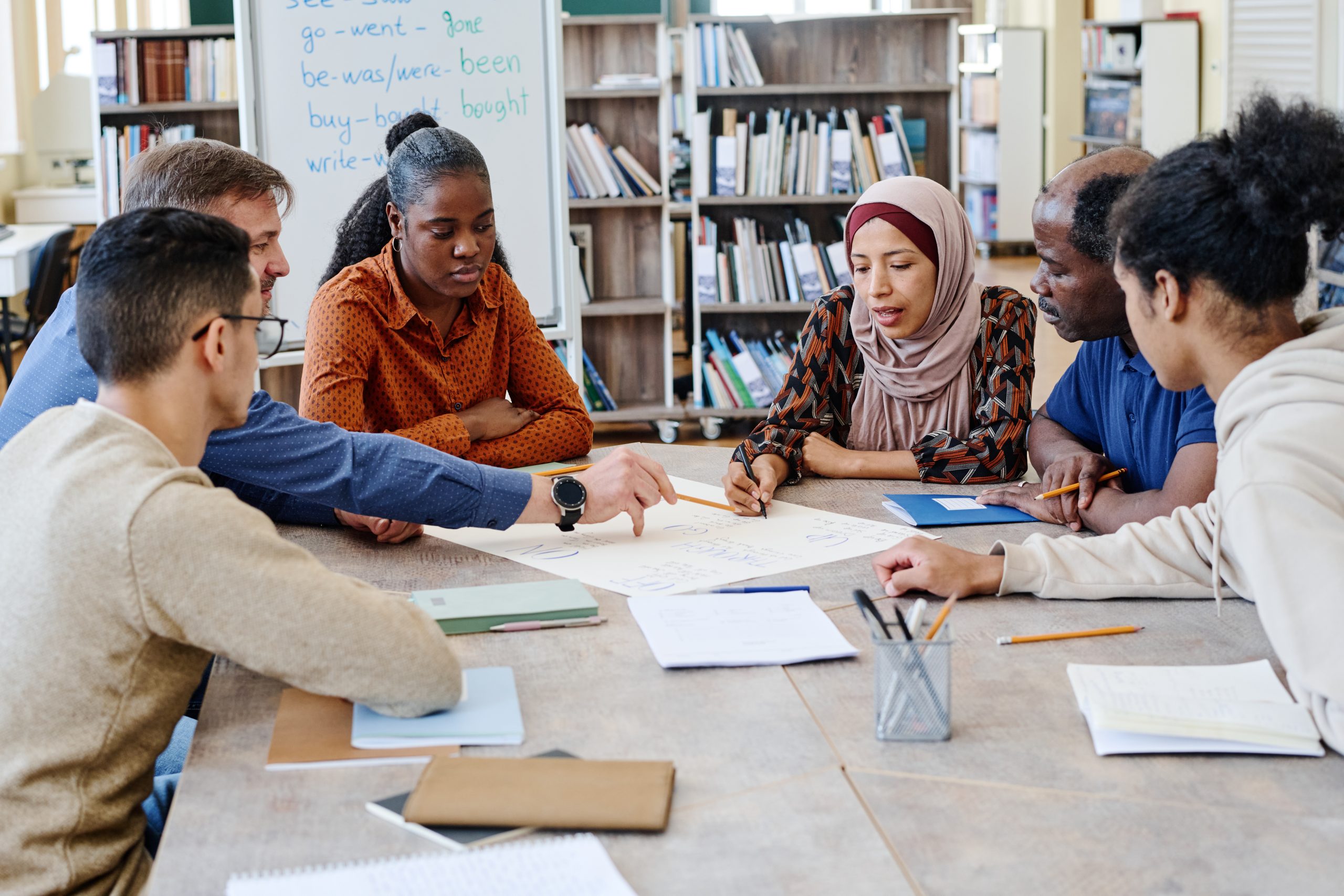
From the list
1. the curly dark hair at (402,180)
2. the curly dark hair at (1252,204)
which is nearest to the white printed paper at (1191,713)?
the curly dark hair at (1252,204)

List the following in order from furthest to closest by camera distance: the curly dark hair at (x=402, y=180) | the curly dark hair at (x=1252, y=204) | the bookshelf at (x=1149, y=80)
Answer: the bookshelf at (x=1149, y=80)
the curly dark hair at (x=402, y=180)
the curly dark hair at (x=1252, y=204)

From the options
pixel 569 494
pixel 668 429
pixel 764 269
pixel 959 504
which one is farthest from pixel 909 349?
pixel 668 429

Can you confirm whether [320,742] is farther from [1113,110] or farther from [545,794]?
[1113,110]

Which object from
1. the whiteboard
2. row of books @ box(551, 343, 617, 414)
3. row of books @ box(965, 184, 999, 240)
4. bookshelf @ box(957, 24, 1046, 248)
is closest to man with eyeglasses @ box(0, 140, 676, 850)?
the whiteboard

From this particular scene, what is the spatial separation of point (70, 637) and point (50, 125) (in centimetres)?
836

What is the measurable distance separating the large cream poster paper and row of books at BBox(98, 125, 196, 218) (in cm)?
349

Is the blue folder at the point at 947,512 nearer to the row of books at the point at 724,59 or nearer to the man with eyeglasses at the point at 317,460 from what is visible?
the man with eyeglasses at the point at 317,460

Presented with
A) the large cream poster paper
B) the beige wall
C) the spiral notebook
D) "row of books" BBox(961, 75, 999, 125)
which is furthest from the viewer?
"row of books" BBox(961, 75, 999, 125)

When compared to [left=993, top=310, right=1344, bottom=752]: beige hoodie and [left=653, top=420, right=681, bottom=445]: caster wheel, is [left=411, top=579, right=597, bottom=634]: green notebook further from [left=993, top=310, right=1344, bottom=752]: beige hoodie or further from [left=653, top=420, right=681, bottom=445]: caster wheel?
[left=653, top=420, right=681, bottom=445]: caster wheel

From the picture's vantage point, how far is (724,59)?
5168mm

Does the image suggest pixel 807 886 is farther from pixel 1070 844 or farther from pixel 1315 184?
pixel 1315 184

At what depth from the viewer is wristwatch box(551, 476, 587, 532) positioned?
1.75 metres

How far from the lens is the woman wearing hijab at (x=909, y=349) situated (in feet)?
7.27

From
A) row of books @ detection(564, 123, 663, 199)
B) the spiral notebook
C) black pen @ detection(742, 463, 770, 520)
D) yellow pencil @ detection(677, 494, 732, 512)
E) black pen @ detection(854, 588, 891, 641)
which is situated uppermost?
row of books @ detection(564, 123, 663, 199)
